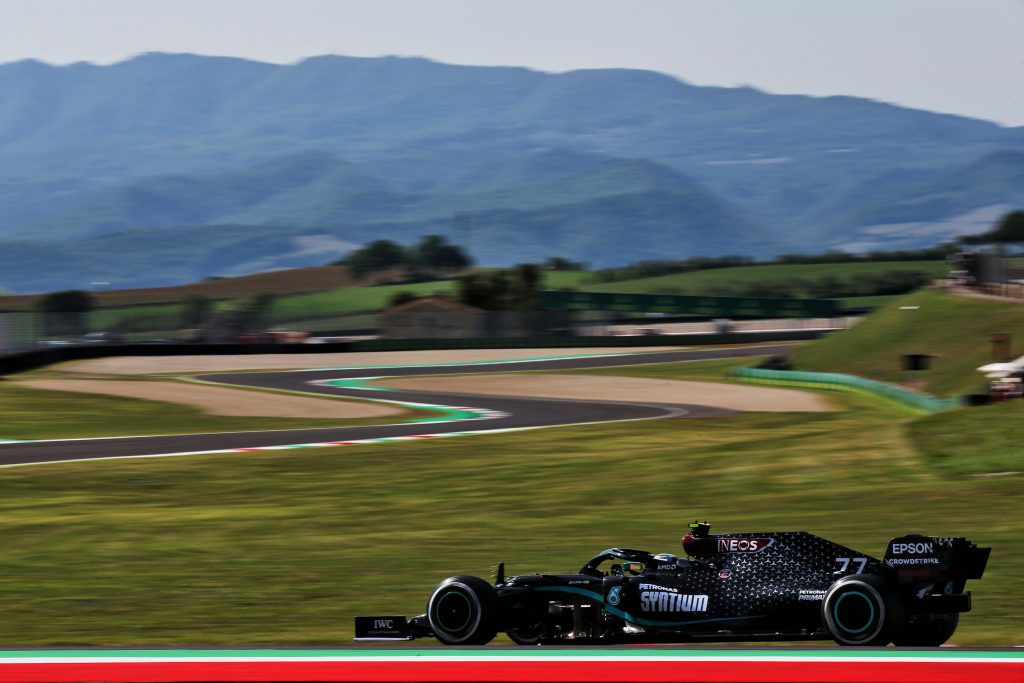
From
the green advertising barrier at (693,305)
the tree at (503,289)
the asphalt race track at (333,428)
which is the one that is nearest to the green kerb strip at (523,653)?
the asphalt race track at (333,428)

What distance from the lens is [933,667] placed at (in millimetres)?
7859

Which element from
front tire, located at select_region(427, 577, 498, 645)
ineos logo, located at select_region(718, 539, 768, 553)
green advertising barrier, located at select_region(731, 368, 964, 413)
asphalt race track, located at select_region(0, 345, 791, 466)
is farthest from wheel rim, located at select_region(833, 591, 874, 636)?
green advertising barrier, located at select_region(731, 368, 964, 413)

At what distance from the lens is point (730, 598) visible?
853cm

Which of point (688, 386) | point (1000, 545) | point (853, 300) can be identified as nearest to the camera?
point (1000, 545)

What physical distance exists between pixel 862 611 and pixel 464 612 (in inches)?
100.0

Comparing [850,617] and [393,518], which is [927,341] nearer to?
[393,518]

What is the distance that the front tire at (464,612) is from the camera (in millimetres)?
8711

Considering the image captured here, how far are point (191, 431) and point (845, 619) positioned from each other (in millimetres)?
27931

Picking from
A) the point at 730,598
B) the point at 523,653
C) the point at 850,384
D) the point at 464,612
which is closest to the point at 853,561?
the point at 730,598

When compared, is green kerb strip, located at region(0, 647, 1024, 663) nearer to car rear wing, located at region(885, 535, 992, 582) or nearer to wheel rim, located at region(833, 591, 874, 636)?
wheel rim, located at region(833, 591, 874, 636)

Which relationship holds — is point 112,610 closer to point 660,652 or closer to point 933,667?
point 660,652

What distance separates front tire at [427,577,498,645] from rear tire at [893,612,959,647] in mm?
2575

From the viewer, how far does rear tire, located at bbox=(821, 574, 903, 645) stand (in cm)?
812

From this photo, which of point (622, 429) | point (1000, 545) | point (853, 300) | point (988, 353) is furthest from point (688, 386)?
point (853, 300)
